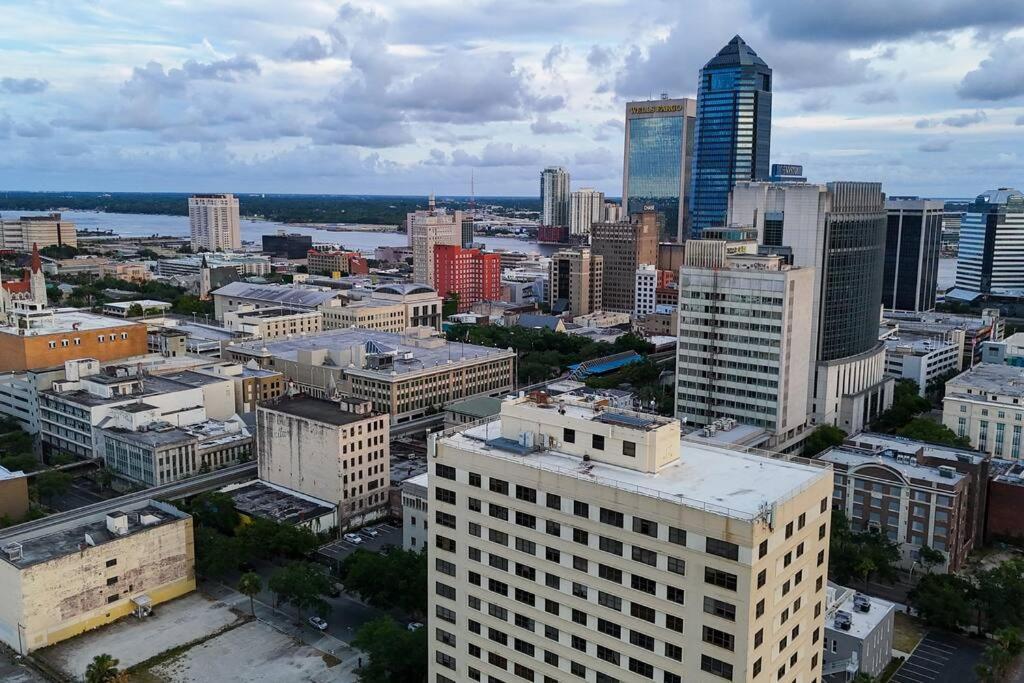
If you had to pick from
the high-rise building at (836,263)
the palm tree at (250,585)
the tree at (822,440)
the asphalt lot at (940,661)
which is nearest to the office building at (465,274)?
the high-rise building at (836,263)

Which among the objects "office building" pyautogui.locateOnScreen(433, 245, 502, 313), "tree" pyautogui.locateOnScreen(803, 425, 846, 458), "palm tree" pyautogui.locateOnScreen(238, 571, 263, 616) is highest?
"office building" pyautogui.locateOnScreen(433, 245, 502, 313)

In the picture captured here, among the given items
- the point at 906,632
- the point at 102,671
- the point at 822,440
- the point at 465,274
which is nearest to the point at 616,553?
the point at 102,671

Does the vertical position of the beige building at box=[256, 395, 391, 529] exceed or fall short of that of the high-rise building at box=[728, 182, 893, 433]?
it falls short

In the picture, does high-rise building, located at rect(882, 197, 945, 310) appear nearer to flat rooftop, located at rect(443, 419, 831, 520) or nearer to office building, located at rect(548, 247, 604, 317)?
office building, located at rect(548, 247, 604, 317)

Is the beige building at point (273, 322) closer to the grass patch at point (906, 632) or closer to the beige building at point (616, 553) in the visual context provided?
the grass patch at point (906, 632)

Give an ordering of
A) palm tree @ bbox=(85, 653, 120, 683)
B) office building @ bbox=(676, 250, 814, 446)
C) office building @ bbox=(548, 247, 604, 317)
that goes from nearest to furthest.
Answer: palm tree @ bbox=(85, 653, 120, 683)
office building @ bbox=(676, 250, 814, 446)
office building @ bbox=(548, 247, 604, 317)

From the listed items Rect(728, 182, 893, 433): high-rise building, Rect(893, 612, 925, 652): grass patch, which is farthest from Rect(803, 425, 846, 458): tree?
Rect(893, 612, 925, 652): grass patch
